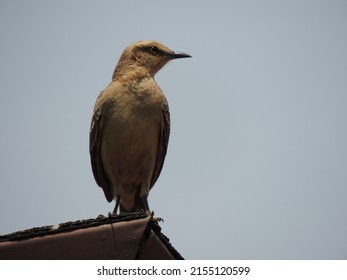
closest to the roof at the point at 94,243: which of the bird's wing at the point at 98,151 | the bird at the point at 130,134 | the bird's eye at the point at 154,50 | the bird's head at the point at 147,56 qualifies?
the bird at the point at 130,134

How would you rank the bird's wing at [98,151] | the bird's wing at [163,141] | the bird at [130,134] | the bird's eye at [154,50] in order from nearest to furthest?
1. the bird at [130,134]
2. the bird's wing at [98,151]
3. the bird's wing at [163,141]
4. the bird's eye at [154,50]

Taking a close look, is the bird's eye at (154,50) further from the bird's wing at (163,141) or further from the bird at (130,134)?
the bird's wing at (163,141)

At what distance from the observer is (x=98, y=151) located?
29.2 ft

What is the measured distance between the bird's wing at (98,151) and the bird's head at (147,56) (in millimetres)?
902

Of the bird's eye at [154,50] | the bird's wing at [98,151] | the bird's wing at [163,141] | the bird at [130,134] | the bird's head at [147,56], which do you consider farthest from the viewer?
the bird's eye at [154,50]

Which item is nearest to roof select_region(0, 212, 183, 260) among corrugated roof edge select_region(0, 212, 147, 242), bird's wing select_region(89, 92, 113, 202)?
corrugated roof edge select_region(0, 212, 147, 242)

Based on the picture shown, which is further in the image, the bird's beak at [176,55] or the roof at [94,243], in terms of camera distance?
the bird's beak at [176,55]

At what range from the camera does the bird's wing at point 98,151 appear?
866cm

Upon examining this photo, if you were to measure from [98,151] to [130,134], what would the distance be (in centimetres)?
78

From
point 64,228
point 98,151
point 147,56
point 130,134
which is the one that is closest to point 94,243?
point 64,228

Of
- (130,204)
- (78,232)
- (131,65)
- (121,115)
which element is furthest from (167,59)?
(78,232)

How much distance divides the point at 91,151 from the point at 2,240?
425 cm

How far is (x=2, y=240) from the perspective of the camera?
477 centimetres

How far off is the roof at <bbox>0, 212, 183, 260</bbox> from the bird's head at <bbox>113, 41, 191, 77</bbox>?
187 inches
